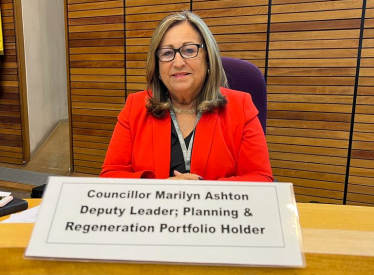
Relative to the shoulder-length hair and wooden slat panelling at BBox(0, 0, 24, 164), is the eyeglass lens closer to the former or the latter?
the shoulder-length hair

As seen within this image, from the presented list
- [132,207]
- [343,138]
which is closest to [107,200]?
[132,207]

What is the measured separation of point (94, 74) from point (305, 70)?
2586 mm

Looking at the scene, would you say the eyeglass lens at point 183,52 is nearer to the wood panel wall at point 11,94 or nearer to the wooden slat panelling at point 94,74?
the wooden slat panelling at point 94,74

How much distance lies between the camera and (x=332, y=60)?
3057mm

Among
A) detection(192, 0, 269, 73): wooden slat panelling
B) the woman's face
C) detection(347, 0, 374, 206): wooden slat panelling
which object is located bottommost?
detection(347, 0, 374, 206): wooden slat panelling

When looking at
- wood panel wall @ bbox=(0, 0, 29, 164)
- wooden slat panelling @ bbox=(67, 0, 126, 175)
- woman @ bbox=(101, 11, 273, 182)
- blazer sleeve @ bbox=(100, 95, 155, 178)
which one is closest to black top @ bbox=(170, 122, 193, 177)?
woman @ bbox=(101, 11, 273, 182)

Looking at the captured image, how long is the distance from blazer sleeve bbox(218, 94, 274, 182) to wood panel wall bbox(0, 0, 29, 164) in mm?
3936

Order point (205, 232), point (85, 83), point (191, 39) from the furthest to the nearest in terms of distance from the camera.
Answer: point (85, 83) → point (191, 39) → point (205, 232)

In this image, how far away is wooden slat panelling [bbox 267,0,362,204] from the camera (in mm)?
3008

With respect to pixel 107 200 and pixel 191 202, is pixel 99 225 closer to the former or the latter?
pixel 107 200

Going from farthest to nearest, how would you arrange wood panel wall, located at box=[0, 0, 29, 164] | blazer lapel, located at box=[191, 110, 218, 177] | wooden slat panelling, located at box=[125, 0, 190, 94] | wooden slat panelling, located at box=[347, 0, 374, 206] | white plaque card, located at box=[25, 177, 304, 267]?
wood panel wall, located at box=[0, 0, 29, 164] → wooden slat panelling, located at box=[125, 0, 190, 94] → wooden slat panelling, located at box=[347, 0, 374, 206] → blazer lapel, located at box=[191, 110, 218, 177] → white plaque card, located at box=[25, 177, 304, 267]

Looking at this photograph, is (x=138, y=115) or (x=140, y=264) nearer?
(x=140, y=264)

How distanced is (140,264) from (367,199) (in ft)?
10.4

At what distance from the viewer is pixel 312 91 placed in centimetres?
318
